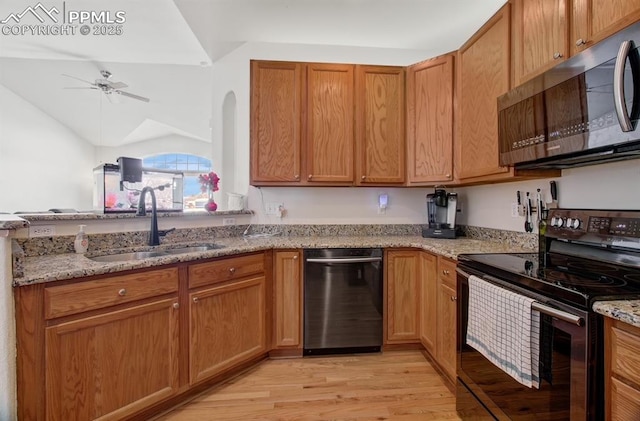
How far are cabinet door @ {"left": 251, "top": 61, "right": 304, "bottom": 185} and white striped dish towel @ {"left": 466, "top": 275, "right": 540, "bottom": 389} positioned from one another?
5.63 ft

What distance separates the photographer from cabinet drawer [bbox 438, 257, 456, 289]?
185 centimetres

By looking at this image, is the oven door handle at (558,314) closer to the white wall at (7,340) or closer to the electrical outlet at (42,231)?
the white wall at (7,340)

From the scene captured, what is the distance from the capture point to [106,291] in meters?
1.39

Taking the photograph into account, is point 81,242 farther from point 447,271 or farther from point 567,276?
point 567,276

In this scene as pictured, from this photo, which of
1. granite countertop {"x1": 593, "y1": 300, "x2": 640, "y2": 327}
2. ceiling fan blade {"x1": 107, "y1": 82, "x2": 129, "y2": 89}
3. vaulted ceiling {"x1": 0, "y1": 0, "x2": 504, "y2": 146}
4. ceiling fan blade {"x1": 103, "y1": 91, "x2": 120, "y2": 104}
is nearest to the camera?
granite countertop {"x1": 593, "y1": 300, "x2": 640, "y2": 327}

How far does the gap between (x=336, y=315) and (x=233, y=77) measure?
8.31 ft

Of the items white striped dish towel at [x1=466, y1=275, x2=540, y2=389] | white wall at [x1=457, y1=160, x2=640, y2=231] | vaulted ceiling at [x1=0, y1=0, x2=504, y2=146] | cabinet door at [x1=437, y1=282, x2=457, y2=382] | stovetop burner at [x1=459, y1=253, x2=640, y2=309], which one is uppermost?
vaulted ceiling at [x1=0, y1=0, x2=504, y2=146]

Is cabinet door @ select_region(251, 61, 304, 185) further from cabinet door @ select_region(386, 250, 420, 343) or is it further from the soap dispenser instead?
the soap dispenser

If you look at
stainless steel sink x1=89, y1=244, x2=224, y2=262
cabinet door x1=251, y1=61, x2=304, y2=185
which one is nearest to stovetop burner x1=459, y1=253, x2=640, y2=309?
cabinet door x1=251, y1=61, x2=304, y2=185

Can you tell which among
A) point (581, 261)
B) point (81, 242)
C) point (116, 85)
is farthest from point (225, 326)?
point (116, 85)

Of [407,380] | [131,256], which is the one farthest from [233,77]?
[407,380]

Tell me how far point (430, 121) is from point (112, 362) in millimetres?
2708

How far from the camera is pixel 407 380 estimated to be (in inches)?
79.3

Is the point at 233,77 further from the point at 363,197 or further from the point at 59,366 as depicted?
the point at 59,366
